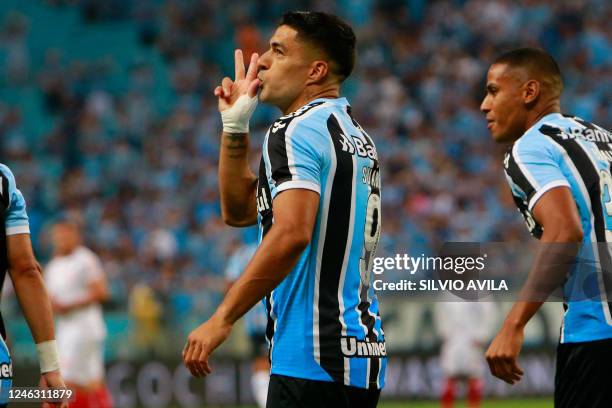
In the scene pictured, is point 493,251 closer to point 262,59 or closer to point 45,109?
point 262,59

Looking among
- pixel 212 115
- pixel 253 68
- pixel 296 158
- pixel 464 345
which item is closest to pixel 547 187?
pixel 296 158

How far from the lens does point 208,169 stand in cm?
2008

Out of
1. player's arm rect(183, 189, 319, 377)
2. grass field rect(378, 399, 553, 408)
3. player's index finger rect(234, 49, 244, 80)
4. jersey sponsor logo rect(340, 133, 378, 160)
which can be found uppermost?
player's index finger rect(234, 49, 244, 80)

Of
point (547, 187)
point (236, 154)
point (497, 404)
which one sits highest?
A: point (236, 154)

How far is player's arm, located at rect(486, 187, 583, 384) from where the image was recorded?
4746mm

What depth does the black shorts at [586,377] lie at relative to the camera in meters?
5.09

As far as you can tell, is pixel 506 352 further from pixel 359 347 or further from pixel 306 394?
pixel 306 394

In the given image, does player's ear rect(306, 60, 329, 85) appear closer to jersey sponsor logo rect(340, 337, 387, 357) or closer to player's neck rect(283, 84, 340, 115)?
player's neck rect(283, 84, 340, 115)

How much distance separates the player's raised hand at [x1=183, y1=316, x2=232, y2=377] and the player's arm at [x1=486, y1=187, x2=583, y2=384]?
52.9 inches

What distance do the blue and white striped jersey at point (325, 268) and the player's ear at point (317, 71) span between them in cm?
29

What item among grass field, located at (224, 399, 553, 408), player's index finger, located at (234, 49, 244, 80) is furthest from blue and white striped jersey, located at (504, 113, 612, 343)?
grass field, located at (224, 399, 553, 408)

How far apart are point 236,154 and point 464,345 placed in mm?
9006

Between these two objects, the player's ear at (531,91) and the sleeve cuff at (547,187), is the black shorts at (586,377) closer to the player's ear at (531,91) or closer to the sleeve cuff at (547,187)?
the sleeve cuff at (547,187)

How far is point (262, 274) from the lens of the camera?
13.4ft
